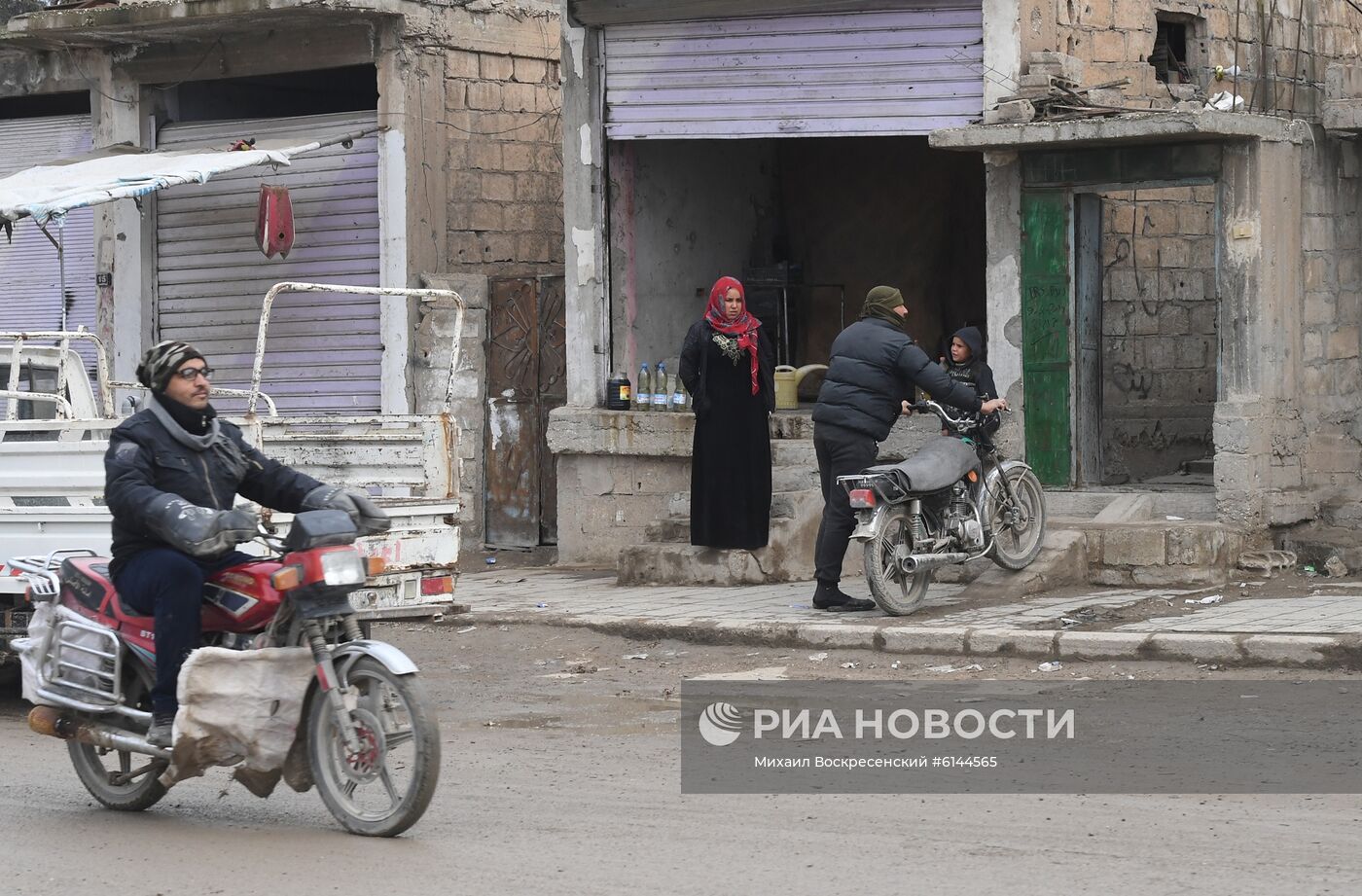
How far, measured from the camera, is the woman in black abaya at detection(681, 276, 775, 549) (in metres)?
12.2

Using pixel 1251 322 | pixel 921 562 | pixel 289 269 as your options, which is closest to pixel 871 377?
pixel 921 562

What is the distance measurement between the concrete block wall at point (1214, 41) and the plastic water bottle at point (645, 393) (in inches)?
147

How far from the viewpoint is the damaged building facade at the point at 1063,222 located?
1225 centimetres

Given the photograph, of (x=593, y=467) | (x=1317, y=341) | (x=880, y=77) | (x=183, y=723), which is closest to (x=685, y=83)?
(x=880, y=77)

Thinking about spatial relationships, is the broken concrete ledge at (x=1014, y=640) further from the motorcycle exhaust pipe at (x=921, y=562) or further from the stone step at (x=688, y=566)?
the stone step at (x=688, y=566)

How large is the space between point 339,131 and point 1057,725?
1040 cm

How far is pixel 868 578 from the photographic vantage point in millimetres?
10391

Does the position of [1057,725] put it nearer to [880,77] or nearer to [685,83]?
[880,77]

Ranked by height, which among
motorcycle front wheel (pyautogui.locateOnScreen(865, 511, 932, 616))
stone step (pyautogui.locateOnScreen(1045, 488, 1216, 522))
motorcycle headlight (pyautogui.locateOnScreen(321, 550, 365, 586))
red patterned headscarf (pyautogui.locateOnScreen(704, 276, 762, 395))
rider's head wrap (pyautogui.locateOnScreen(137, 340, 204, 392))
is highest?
red patterned headscarf (pyautogui.locateOnScreen(704, 276, 762, 395))

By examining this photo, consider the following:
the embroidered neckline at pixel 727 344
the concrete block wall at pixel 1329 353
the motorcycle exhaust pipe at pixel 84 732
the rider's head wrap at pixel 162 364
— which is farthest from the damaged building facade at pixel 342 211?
the rider's head wrap at pixel 162 364

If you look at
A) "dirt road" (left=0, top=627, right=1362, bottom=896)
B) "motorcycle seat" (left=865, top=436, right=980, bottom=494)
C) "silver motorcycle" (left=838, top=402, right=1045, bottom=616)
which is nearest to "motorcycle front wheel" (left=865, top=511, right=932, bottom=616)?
"silver motorcycle" (left=838, top=402, right=1045, bottom=616)

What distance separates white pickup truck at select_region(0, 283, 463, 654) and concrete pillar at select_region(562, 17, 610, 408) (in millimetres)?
4798

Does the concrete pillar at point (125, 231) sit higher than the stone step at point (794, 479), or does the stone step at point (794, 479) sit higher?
the concrete pillar at point (125, 231)

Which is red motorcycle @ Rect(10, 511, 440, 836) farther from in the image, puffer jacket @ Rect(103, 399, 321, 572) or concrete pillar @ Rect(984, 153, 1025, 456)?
concrete pillar @ Rect(984, 153, 1025, 456)
